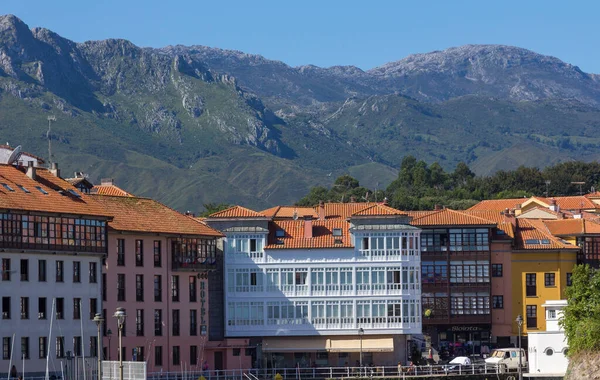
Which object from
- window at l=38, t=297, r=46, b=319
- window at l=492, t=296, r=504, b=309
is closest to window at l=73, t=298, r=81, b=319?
window at l=38, t=297, r=46, b=319

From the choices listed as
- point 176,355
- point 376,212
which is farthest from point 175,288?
point 376,212

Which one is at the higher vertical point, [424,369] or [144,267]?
[144,267]

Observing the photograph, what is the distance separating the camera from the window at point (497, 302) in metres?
137

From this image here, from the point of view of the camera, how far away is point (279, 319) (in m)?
124

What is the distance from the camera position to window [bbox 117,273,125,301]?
108 meters

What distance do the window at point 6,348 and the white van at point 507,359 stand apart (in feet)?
112

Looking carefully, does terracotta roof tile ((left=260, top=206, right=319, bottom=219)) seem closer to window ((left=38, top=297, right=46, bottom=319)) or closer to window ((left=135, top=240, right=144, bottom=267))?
window ((left=135, top=240, right=144, bottom=267))

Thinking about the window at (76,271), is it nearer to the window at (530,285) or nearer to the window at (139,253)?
the window at (139,253)

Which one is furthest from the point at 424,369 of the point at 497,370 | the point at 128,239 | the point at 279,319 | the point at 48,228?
the point at 48,228

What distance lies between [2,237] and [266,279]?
1283 inches

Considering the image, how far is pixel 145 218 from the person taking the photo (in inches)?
→ 4464

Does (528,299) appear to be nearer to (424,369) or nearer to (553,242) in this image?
(553,242)

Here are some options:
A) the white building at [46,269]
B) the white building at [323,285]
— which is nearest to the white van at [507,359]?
the white building at [323,285]

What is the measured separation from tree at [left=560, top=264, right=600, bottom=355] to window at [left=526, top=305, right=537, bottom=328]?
25703mm
